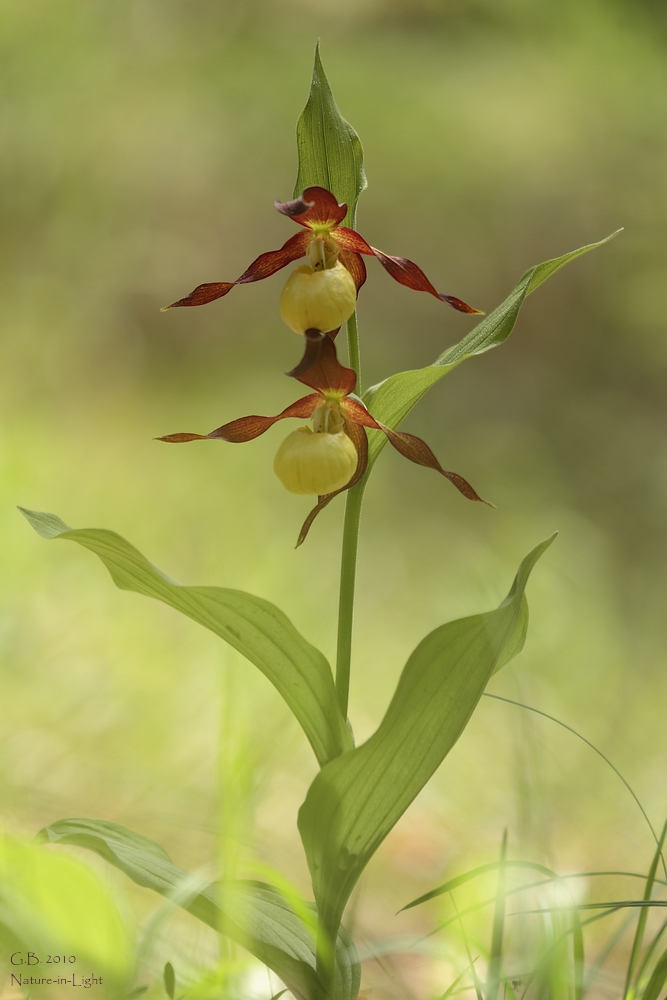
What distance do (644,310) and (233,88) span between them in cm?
205

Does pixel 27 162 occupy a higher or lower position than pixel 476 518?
higher

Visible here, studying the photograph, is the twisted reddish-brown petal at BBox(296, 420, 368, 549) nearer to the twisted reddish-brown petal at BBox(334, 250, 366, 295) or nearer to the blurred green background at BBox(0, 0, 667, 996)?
the twisted reddish-brown petal at BBox(334, 250, 366, 295)

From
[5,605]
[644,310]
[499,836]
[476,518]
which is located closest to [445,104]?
[644,310]

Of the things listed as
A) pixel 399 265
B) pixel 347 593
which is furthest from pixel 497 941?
pixel 399 265

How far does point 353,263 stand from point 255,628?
0.33 meters

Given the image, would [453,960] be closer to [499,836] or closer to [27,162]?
[499,836]

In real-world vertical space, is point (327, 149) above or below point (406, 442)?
above

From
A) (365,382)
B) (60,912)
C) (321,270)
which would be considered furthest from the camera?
(365,382)

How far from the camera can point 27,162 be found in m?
2.70

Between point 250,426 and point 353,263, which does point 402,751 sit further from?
point 353,263

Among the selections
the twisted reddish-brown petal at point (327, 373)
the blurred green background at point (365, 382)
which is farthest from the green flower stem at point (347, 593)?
the blurred green background at point (365, 382)

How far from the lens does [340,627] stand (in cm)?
66

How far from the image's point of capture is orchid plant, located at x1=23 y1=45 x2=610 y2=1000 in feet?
1.88

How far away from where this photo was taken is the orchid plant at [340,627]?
22.6 inches
